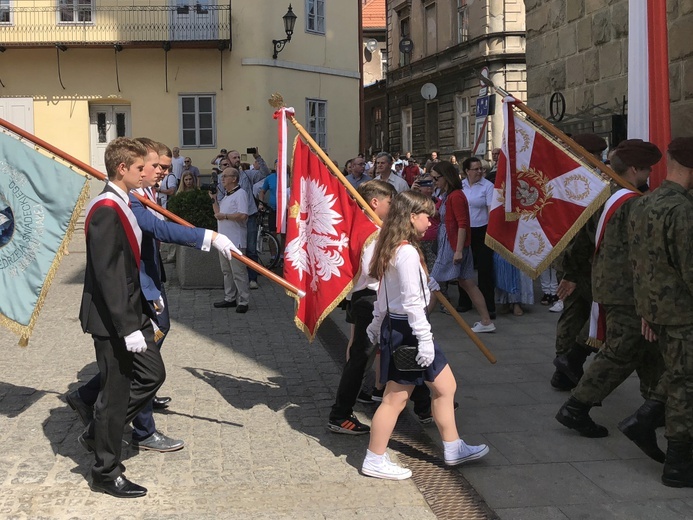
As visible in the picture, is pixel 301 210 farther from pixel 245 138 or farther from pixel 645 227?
pixel 245 138

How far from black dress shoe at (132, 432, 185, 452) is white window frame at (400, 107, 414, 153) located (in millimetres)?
38282

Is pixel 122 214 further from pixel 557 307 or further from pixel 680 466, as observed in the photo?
pixel 557 307

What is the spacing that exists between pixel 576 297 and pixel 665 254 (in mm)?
2082

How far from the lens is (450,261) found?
10.2 metres

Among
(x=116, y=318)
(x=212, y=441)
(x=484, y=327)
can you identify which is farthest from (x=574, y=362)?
(x=116, y=318)

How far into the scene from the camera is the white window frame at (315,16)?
27.8 metres

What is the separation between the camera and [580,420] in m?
5.99

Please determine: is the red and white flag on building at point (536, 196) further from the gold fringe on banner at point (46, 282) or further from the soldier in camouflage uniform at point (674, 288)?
the gold fringe on banner at point (46, 282)

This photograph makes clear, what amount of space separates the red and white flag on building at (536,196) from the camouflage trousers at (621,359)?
42.7 inches

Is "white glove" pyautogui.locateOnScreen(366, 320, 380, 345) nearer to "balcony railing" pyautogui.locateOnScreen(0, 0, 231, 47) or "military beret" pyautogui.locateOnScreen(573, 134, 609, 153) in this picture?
"military beret" pyautogui.locateOnScreen(573, 134, 609, 153)

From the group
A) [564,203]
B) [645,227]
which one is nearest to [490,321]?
[564,203]

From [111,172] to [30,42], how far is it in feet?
72.4

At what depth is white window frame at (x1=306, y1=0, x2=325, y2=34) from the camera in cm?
2783

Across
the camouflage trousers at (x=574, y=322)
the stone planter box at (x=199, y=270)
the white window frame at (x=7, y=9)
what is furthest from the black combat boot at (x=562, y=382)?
the white window frame at (x=7, y=9)
